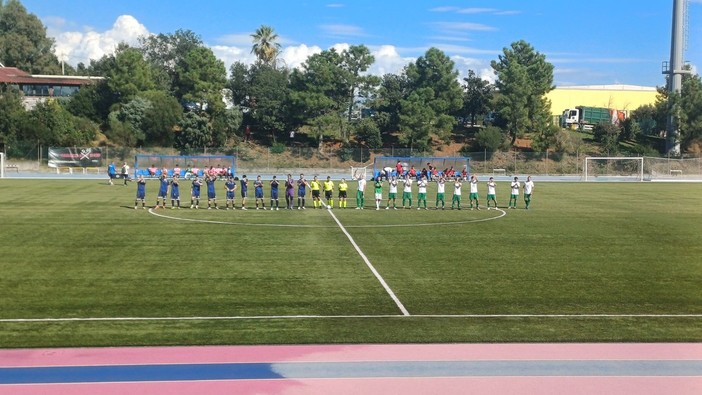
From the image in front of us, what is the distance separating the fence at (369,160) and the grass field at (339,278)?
37901mm

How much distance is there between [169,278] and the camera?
16.7 meters

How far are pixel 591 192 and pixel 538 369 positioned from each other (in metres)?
37.2

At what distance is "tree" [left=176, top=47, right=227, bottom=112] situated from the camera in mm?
73750

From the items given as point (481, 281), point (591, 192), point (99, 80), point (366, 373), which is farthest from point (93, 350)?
point (99, 80)

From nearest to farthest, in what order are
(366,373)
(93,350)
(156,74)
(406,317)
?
(366,373)
(93,350)
(406,317)
(156,74)

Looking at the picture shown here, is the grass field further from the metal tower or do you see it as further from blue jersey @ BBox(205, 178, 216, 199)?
the metal tower

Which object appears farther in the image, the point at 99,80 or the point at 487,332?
the point at 99,80

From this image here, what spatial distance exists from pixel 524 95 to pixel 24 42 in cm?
6751

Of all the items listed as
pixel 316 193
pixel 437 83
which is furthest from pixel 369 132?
pixel 316 193

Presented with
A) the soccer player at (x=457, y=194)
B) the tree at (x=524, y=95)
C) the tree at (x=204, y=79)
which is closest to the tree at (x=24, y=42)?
the tree at (x=204, y=79)

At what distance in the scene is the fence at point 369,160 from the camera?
67.9 meters

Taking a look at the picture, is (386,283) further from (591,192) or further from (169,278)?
(591,192)

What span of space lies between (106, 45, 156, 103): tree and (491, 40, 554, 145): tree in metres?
36.9

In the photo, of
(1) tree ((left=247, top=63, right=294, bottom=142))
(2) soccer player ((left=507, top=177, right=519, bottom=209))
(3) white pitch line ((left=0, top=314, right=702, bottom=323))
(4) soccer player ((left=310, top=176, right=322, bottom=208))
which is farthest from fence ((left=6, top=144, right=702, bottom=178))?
(3) white pitch line ((left=0, top=314, right=702, bottom=323))
